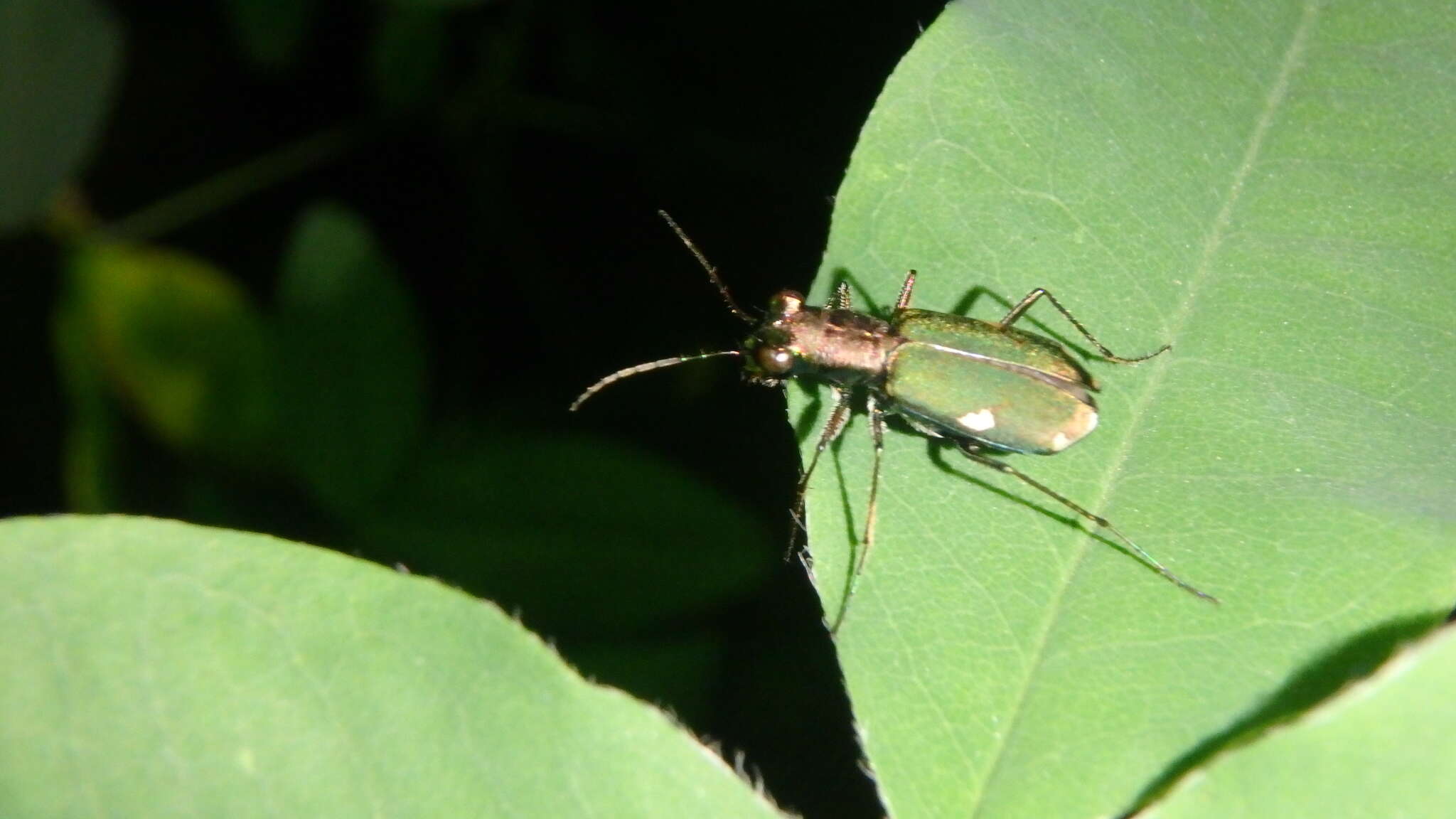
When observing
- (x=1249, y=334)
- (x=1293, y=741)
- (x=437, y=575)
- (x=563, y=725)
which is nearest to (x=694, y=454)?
(x=437, y=575)

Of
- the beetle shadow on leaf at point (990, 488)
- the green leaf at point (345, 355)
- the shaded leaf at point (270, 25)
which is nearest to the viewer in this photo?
the beetle shadow on leaf at point (990, 488)

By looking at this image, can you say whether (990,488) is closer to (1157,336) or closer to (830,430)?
(1157,336)

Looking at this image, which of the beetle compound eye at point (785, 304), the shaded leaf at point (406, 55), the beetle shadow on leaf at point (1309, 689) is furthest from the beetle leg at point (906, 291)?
the shaded leaf at point (406, 55)

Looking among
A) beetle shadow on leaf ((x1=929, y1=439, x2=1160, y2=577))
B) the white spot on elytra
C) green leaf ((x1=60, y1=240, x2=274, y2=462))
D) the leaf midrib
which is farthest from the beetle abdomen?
green leaf ((x1=60, y1=240, x2=274, y2=462))

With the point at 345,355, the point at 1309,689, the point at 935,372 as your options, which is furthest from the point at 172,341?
the point at 1309,689

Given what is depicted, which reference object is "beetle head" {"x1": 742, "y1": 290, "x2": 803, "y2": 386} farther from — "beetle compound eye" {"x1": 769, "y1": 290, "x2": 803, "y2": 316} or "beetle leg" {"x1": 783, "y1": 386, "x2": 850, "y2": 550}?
"beetle leg" {"x1": 783, "y1": 386, "x2": 850, "y2": 550}

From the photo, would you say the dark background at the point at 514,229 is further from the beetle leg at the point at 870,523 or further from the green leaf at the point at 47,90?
the beetle leg at the point at 870,523
